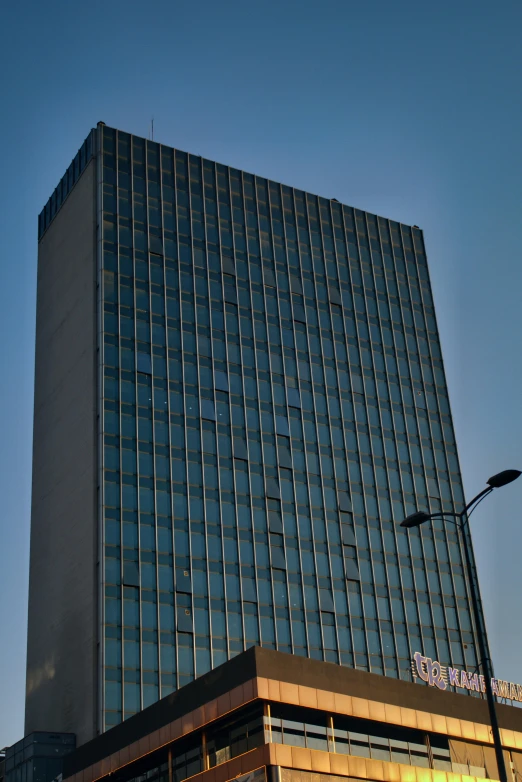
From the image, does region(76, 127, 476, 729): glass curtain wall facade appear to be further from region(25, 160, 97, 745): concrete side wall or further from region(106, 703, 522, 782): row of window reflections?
region(106, 703, 522, 782): row of window reflections

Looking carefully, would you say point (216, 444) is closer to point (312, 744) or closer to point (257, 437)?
point (257, 437)

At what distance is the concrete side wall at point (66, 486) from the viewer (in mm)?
90438

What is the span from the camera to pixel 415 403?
118375 mm

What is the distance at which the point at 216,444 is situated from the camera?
10081 centimetres

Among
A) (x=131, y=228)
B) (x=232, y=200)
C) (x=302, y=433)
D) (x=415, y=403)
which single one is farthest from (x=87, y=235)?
(x=415, y=403)

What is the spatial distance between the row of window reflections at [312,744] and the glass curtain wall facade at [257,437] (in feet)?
75.4

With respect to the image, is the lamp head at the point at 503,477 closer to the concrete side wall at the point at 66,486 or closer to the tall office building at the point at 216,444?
the tall office building at the point at 216,444

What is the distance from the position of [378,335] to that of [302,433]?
17.5 m

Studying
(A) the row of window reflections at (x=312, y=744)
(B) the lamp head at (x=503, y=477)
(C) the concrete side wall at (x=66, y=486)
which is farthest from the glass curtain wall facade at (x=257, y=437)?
(B) the lamp head at (x=503, y=477)

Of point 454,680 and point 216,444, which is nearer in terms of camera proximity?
point 454,680

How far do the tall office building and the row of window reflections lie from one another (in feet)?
75.1

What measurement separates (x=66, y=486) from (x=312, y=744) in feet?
150

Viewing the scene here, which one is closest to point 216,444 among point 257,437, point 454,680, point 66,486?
point 257,437

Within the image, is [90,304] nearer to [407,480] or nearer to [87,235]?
[87,235]
